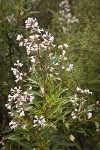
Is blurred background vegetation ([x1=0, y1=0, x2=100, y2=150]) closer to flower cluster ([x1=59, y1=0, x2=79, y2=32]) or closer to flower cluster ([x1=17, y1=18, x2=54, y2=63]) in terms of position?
flower cluster ([x1=17, y1=18, x2=54, y2=63])

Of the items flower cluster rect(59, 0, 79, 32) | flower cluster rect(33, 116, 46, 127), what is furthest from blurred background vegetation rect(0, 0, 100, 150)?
flower cluster rect(59, 0, 79, 32)

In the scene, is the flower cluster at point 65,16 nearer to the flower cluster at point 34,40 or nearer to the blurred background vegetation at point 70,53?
the blurred background vegetation at point 70,53

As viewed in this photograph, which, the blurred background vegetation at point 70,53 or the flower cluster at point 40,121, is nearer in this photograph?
the flower cluster at point 40,121

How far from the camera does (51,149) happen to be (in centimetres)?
335

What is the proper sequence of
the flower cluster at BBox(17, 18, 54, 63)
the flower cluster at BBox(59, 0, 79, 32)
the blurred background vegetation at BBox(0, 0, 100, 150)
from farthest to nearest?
1. the flower cluster at BBox(59, 0, 79, 32)
2. the blurred background vegetation at BBox(0, 0, 100, 150)
3. the flower cluster at BBox(17, 18, 54, 63)

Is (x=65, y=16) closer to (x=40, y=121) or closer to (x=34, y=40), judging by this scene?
(x=34, y=40)

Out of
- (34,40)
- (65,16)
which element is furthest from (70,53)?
(65,16)

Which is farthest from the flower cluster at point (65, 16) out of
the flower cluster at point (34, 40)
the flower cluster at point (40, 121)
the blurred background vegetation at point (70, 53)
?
the flower cluster at point (40, 121)

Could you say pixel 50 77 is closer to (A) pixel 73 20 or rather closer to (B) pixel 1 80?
(B) pixel 1 80

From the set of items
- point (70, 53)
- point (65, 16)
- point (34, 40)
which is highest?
point (65, 16)

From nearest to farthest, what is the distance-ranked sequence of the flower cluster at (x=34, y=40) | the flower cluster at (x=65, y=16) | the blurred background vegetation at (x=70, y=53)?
the flower cluster at (x=34, y=40)
the blurred background vegetation at (x=70, y=53)
the flower cluster at (x=65, y=16)

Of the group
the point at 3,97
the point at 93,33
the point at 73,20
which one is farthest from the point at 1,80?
the point at 73,20

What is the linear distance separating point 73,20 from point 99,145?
380 cm

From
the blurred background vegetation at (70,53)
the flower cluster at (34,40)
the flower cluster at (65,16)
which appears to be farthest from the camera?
the flower cluster at (65,16)
